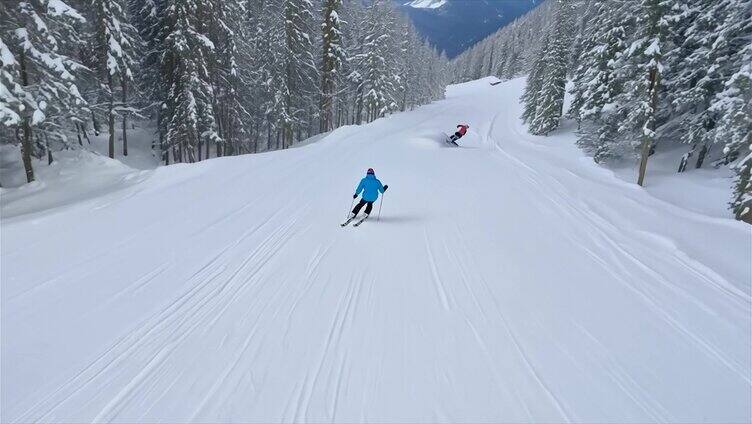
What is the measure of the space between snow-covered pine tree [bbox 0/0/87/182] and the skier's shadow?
12370 mm

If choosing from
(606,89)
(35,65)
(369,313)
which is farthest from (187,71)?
(606,89)

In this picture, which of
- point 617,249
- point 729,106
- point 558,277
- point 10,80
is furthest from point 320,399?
point 729,106

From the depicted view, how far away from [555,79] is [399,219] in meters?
28.4

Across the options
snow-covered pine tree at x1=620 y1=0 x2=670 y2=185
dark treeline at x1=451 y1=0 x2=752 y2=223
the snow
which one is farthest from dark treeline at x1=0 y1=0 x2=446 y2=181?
snow-covered pine tree at x1=620 y1=0 x2=670 y2=185

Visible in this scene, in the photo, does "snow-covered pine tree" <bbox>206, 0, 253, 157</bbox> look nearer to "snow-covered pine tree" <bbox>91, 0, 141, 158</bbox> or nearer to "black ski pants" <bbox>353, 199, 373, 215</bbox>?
"snow-covered pine tree" <bbox>91, 0, 141, 158</bbox>

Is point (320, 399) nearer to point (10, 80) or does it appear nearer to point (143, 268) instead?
point (143, 268)

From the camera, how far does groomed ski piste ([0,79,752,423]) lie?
14.5ft

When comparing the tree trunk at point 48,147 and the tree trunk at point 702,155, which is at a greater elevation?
the tree trunk at point 702,155

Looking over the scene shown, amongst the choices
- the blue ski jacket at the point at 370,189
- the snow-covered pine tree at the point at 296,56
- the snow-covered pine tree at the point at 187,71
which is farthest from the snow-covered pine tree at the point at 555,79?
the blue ski jacket at the point at 370,189

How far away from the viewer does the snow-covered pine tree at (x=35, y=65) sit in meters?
13.1

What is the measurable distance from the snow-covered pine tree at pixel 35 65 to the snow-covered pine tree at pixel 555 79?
32.1 meters

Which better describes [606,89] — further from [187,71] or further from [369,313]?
[187,71]

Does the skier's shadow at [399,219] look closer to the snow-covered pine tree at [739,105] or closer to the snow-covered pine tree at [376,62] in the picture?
the snow-covered pine tree at [739,105]

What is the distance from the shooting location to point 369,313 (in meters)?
6.03
